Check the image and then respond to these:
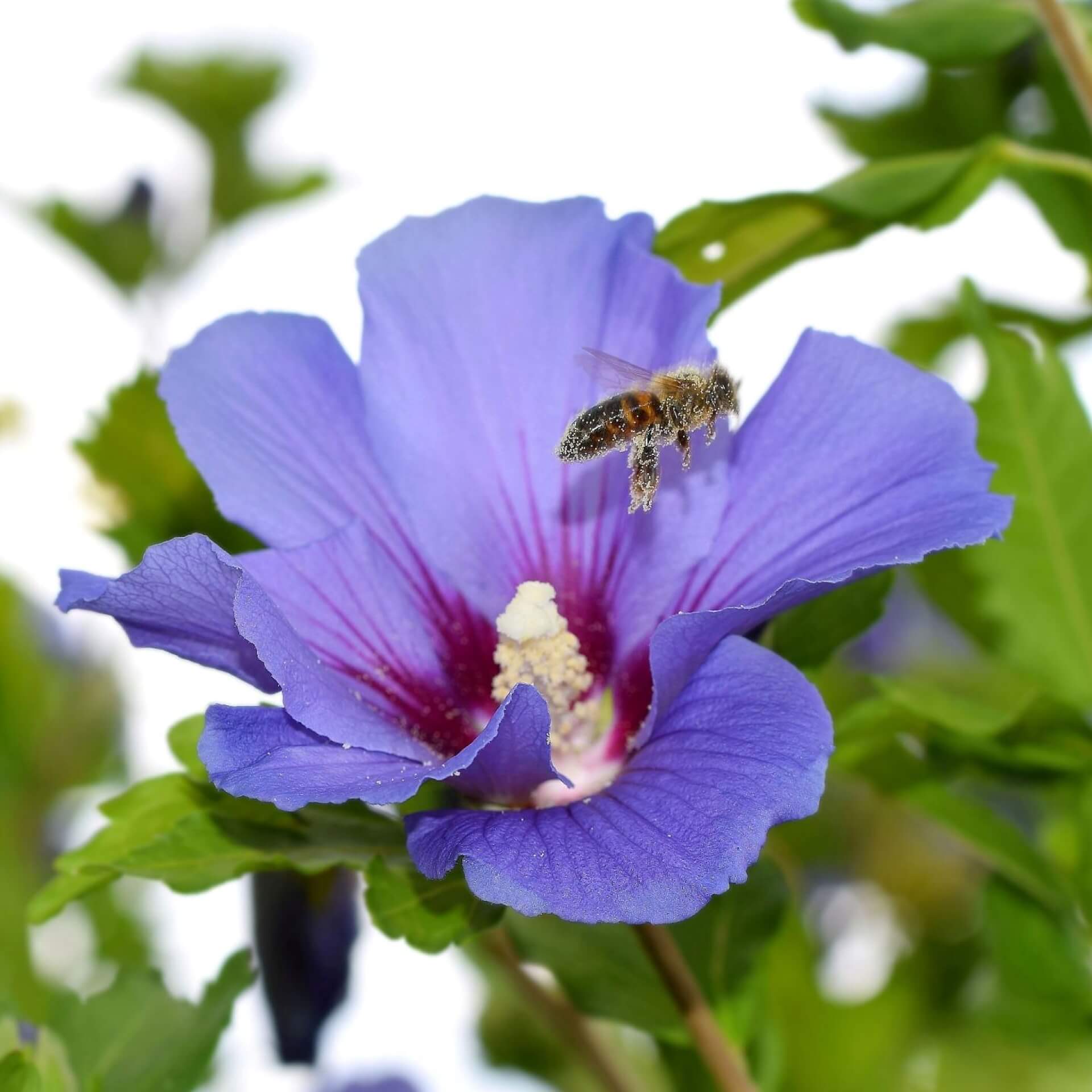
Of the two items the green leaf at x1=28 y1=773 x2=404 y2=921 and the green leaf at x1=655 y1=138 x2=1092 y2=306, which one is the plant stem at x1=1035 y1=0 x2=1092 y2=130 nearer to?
the green leaf at x1=655 y1=138 x2=1092 y2=306

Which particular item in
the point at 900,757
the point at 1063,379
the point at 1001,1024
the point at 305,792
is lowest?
the point at 1001,1024

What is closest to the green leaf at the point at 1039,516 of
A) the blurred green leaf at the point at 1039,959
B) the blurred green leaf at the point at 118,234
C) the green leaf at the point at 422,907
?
the blurred green leaf at the point at 1039,959

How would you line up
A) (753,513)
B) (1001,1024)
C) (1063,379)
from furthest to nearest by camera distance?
(1001,1024) → (1063,379) → (753,513)

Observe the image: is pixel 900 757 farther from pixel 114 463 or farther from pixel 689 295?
pixel 114 463

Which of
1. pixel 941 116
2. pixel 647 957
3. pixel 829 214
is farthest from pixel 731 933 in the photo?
pixel 941 116

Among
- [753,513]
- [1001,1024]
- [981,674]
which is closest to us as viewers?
[753,513]

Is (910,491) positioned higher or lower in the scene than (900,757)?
higher

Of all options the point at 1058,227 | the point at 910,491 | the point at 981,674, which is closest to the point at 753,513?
the point at 910,491

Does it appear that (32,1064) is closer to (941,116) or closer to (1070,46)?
Result: (1070,46)
